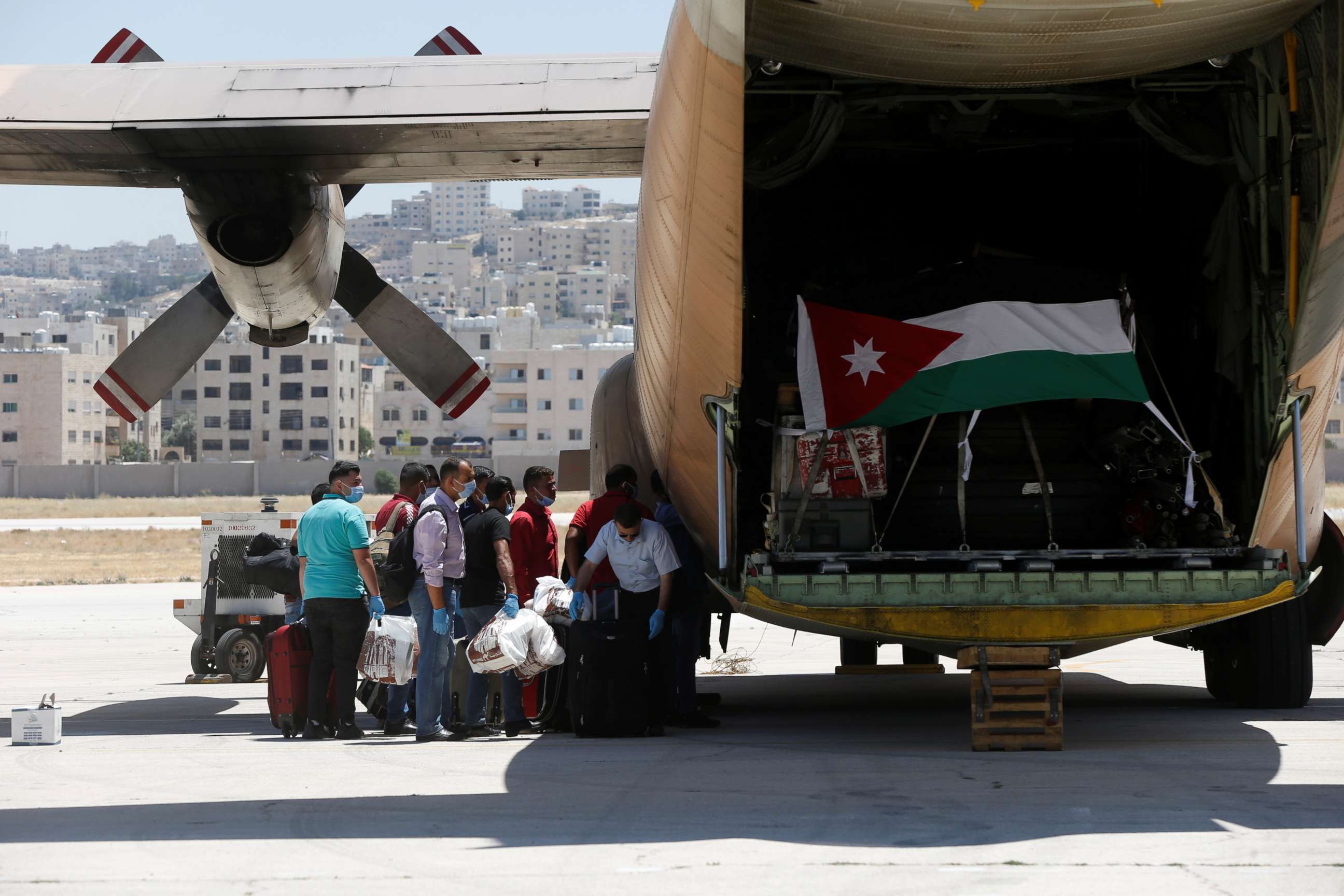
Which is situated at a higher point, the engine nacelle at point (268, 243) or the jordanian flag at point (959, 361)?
the engine nacelle at point (268, 243)

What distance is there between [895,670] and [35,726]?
8224mm

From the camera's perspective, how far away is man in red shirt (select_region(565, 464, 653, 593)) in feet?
33.6

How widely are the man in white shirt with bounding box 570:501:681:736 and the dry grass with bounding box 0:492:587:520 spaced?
163ft

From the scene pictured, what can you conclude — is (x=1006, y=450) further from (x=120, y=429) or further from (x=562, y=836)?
(x=120, y=429)

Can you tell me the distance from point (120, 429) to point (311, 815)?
132m

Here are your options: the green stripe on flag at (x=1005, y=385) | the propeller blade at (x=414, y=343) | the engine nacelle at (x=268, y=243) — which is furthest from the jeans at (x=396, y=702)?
the green stripe on flag at (x=1005, y=385)

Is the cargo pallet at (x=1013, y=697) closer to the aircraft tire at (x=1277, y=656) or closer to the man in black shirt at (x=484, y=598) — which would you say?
the aircraft tire at (x=1277, y=656)

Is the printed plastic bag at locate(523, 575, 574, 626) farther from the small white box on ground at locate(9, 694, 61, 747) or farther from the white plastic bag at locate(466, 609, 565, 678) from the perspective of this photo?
the small white box on ground at locate(9, 694, 61, 747)

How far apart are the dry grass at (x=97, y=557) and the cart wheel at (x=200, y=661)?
16.6m

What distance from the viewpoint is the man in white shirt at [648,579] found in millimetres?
9953

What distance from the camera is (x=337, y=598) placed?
979cm

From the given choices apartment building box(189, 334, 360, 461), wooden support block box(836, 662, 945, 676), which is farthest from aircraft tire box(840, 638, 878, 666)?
apartment building box(189, 334, 360, 461)

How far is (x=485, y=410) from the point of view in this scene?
Result: 120 metres

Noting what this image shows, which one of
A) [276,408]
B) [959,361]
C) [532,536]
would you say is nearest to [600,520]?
[532,536]
